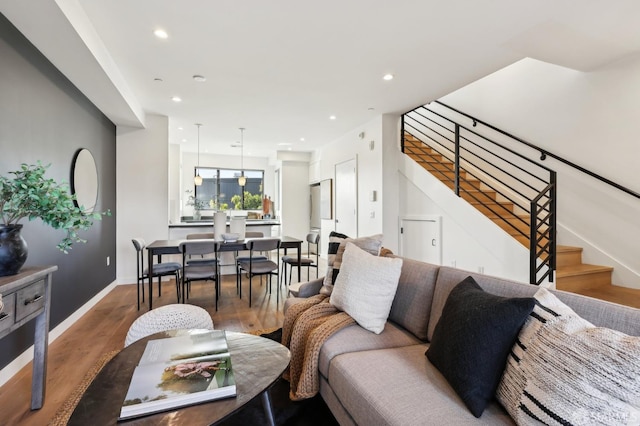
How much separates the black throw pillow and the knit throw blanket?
2.17 feet

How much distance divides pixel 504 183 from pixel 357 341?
341cm

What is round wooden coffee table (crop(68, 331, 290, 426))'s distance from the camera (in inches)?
39.0

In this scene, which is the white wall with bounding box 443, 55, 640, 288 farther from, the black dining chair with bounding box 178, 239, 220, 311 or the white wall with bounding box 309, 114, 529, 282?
the black dining chair with bounding box 178, 239, 220, 311

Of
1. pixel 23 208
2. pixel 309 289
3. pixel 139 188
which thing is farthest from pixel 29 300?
pixel 139 188

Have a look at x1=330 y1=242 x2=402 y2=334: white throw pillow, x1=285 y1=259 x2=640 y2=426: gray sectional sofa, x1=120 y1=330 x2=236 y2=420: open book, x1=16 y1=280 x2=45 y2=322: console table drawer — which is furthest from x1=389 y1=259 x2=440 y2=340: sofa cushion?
x1=16 y1=280 x2=45 y2=322: console table drawer

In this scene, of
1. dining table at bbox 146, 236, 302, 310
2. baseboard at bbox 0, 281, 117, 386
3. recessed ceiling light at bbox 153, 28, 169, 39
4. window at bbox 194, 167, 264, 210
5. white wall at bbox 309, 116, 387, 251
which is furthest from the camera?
window at bbox 194, 167, 264, 210

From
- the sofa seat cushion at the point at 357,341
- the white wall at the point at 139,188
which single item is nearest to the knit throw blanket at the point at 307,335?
Result: the sofa seat cushion at the point at 357,341

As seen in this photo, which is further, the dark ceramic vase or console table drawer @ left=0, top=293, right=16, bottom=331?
the dark ceramic vase

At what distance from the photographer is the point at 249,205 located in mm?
9266

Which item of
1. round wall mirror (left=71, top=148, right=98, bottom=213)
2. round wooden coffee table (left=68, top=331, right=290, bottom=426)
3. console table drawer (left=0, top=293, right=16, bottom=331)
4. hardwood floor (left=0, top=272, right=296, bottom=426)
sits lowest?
hardwood floor (left=0, top=272, right=296, bottom=426)

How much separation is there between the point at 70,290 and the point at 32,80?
200 centimetres

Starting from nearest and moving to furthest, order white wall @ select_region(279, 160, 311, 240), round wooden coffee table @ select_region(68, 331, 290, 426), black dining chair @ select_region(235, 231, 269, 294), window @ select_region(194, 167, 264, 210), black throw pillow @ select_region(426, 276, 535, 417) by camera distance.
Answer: round wooden coffee table @ select_region(68, 331, 290, 426), black throw pillow @ select_region(426, 276, 535, 417), black dining chair @ select_region(235, 231, 269, 294), white wall @ select_region(279, 160, 311, 240), window @ select_region(194, 167, 264, 210)

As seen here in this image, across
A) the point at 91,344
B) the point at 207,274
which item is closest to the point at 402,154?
the point at 207,274

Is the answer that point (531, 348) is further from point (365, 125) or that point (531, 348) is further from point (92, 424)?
point (365, 125)
